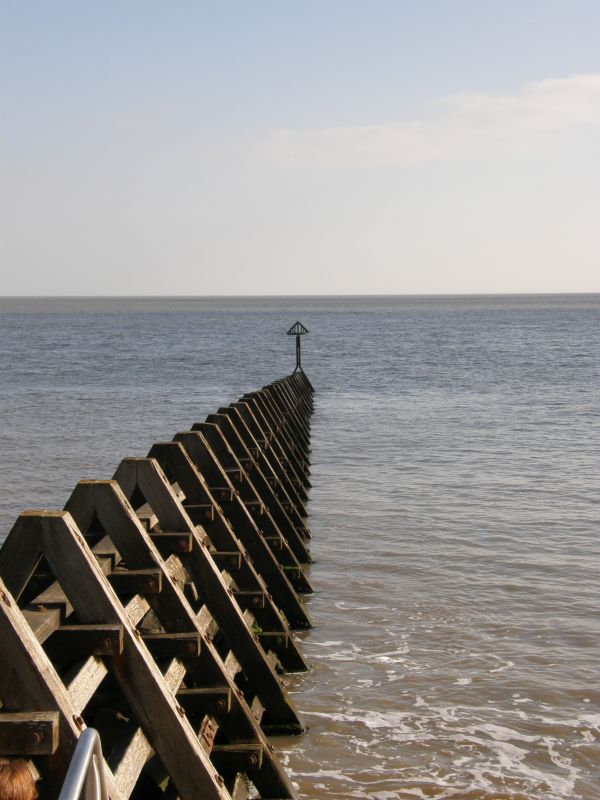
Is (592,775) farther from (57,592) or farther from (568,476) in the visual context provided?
(568,476)

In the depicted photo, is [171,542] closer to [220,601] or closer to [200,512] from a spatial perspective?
[220,601]

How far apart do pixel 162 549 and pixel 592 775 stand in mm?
3519

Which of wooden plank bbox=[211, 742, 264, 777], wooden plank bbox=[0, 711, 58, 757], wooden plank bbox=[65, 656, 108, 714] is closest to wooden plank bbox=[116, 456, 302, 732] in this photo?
wooden plank bbox=[211, 742, 264, 777]

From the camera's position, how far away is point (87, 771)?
231 centimetres

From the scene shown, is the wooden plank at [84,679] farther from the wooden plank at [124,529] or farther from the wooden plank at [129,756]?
the wooden plank at [124,529]

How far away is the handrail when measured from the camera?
2.23 m

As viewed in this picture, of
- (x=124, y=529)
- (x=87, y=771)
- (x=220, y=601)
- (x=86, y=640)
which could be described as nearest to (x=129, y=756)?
(x=86, y=640)

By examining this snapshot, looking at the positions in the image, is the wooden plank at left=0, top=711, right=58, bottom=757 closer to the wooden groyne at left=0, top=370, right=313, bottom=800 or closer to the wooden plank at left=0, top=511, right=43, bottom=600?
the wooden groyne at left=0, top=370, right=313, bottom=800

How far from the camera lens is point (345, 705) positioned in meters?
8.34

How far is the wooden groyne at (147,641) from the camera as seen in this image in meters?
4.03

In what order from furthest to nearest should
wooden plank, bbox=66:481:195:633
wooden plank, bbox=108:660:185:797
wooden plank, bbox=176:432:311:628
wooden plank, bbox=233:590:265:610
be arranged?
wooden plank, bbox=176:432:311:628, wooden plank, bbox=233:590:265:610, wooden plank, bbox=66:481:195:633, wooden plank, bbox=108:660:185:797

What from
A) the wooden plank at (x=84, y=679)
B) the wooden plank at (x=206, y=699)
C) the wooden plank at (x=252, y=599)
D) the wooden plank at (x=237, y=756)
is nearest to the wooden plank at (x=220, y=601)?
the wooden plank at (x=237, y=756)

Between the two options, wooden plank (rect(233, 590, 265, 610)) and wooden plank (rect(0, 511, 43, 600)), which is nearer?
wooden plank (rect(0, 511, 43, 600))

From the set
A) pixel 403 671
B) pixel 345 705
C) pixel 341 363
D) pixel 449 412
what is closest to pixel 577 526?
pixel 403 671
